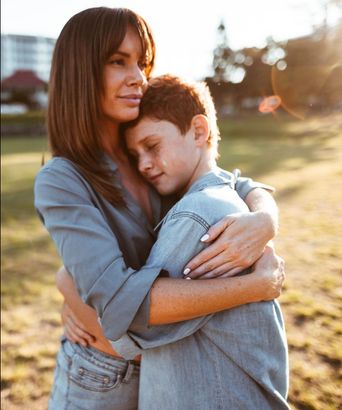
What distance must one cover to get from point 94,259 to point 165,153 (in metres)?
0.73

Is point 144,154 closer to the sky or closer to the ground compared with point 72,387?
closer to the sky

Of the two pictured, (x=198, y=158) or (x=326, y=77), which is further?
(x=326, y=77)

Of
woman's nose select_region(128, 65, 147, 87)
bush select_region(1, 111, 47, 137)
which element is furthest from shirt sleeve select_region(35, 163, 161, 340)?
Answer: bush select_region(1, 111, 47, 137)

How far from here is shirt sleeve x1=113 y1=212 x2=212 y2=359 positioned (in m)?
1.44

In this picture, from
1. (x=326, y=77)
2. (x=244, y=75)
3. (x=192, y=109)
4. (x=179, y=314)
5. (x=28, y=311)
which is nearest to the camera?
(x=179, y=314)

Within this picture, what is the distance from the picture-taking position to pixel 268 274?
1.58 meters

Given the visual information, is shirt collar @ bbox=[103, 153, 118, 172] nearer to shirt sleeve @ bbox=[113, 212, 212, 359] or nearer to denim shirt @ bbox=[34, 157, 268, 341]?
denim shirt @ bbox=[34, 157, 268, 341]

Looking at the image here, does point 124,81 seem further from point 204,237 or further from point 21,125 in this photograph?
point 21,125

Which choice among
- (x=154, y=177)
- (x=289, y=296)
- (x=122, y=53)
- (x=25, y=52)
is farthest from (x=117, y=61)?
(x=25, y=52)

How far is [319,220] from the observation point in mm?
7457

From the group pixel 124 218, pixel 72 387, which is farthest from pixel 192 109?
pixel 72 387

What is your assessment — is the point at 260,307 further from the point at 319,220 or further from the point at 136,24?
the point at 319,220

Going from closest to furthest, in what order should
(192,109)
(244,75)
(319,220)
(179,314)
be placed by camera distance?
(179,314) < (192,109) < (319,220) < (244,75)

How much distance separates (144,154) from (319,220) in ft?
19.9
